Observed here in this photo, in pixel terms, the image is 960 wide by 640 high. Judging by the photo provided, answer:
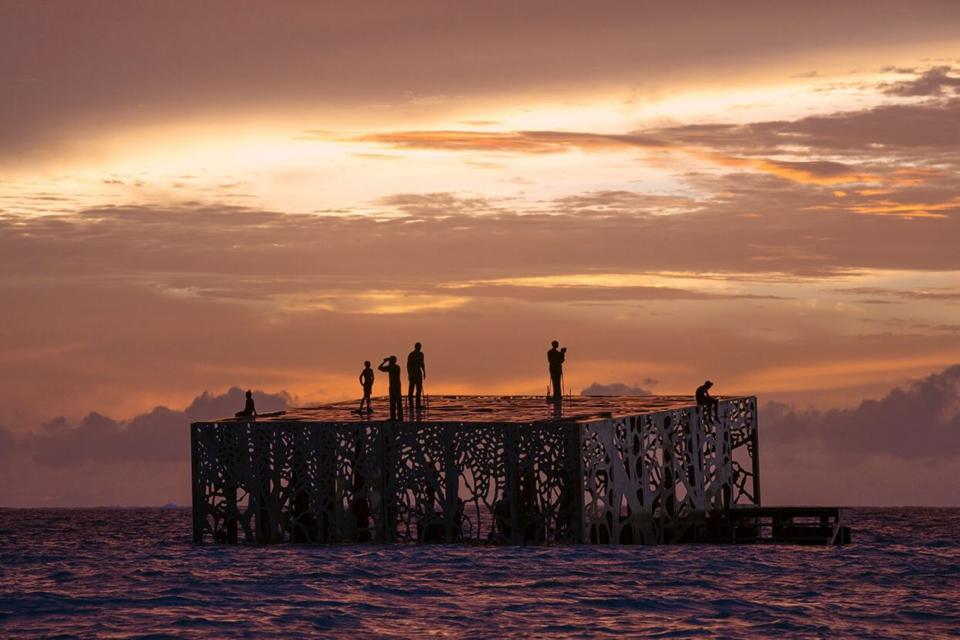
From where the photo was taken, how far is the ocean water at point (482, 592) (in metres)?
37.7

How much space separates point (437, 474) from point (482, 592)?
805 centimetres

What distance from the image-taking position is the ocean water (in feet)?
124

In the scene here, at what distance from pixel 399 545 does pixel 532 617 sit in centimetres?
1128

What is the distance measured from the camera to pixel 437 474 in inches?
1933

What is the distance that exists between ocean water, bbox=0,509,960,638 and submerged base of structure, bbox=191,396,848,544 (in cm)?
102

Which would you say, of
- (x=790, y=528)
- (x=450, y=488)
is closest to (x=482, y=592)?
(x=450, y=488)

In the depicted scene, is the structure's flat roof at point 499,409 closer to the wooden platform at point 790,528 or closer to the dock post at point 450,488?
the dock post at point 450,488

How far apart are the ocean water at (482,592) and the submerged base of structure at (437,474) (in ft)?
3.34

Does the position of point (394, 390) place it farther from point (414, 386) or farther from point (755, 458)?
point (755, 458)

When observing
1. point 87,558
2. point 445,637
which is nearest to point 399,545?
point 87,558

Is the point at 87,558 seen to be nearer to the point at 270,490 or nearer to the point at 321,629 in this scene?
the point at 270,490

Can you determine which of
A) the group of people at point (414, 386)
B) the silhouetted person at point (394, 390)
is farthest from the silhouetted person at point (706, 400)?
the silhouetted person at point (394, 390)

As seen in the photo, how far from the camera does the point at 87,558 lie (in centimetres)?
5291

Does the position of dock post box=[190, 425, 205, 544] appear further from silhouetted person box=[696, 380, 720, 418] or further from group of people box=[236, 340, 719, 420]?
silhouetted person box=[696, 380, 720, 418]
